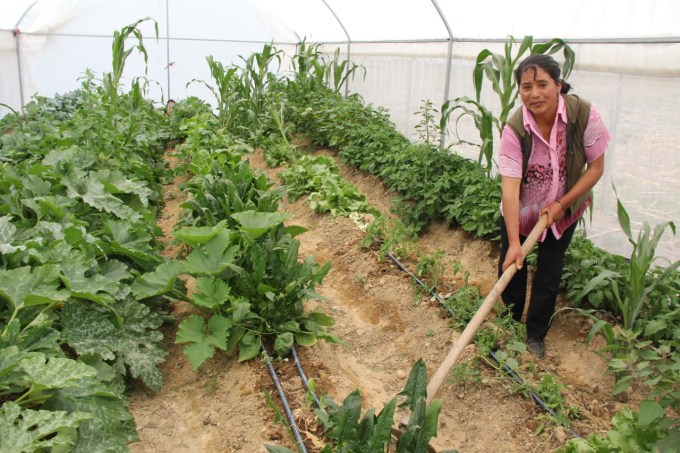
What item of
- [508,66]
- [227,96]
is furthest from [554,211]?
[227,96]

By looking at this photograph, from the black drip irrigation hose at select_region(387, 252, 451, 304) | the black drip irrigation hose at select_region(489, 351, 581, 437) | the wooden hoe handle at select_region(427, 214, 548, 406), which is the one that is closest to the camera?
the wooden hoe handle at select_region(427, 214, 548, 406)

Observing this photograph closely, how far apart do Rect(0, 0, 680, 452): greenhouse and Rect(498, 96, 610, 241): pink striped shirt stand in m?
0.04

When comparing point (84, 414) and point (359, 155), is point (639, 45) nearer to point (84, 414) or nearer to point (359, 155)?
point (359, 155)

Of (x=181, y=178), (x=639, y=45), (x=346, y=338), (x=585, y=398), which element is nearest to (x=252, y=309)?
(x=346, y=338)

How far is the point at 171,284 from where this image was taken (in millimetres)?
2875

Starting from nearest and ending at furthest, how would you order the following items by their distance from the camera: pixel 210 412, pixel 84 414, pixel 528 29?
pixel 84 414
pixel 210 412
pixel 528 29

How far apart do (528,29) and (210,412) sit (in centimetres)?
380

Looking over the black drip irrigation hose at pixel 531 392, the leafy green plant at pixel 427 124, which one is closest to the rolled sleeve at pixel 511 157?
the black drip irrigation hose at pixel 531 392

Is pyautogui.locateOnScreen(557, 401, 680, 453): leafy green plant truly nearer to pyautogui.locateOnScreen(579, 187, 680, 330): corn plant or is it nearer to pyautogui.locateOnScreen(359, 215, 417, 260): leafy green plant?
pyautogui.locateOnScreen(579, 187, 680, 330): corn plant

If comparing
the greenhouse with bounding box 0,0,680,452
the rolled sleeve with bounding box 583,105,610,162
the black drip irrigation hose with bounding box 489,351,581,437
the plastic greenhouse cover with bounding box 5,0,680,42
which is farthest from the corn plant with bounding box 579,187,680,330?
the plastic greenhouse cover with bounding box 5,0,680,42

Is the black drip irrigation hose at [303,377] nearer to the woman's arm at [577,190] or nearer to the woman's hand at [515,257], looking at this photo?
the woman's hand at [515,257]

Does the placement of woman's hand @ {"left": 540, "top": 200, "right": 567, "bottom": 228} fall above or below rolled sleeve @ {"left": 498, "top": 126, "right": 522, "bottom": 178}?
below

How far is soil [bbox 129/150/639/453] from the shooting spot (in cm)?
249

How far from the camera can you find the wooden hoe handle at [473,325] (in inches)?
84.6
